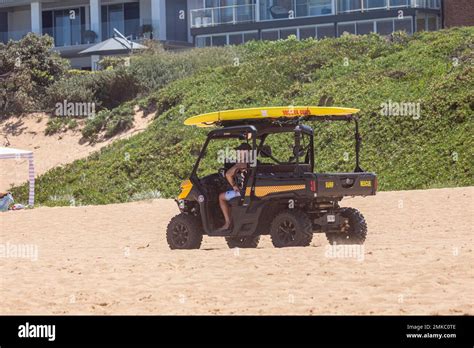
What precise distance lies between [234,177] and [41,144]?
23.5m

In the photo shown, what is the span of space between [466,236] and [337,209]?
202cm

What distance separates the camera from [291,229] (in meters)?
16.4

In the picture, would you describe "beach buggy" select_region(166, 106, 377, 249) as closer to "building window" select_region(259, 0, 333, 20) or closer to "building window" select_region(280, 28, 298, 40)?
"building window" select_region(259, 0, 333, 20)

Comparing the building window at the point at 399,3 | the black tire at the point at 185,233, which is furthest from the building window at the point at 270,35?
the black tire at the point at 185,233

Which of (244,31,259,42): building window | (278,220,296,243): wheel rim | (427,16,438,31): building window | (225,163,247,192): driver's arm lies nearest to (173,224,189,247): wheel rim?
(225,163,247,192): driver's arm

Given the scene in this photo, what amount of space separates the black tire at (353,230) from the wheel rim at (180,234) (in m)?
2.14

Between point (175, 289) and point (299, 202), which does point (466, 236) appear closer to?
point (299, 202)

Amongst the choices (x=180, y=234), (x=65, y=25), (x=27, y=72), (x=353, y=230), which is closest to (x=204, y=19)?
(x=27, y=72)

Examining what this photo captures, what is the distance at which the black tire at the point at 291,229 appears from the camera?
16.2 metres

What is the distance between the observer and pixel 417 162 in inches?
1044

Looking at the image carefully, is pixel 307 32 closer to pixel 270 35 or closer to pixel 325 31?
pixel 325 31
